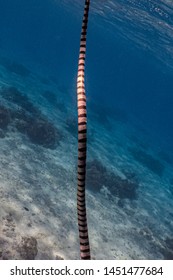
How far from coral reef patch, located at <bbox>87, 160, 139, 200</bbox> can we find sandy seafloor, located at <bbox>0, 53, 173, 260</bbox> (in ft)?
0.24

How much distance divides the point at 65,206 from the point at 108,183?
4.75 m

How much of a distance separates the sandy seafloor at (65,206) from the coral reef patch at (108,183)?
0.24 ft

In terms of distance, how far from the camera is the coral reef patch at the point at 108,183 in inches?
598

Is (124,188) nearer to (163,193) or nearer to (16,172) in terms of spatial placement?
(163,193)

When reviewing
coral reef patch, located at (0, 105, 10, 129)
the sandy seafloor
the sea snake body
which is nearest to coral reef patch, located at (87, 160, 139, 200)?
the sandy seafloor

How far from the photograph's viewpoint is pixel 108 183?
15875 mm

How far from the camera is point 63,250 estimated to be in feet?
28.9

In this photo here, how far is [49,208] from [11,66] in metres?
28.6

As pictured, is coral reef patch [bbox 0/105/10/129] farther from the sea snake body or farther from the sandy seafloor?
the sea snake body

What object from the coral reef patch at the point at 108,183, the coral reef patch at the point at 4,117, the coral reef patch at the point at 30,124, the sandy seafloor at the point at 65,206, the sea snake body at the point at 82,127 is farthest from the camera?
the coral reef patch at the point at 30,124

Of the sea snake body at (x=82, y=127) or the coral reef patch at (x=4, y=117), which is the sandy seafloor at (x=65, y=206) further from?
the sea snake body at (x=82, y=127)

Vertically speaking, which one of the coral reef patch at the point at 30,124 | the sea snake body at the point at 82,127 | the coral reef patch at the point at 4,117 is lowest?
the coral reef patch at the point at 30,124

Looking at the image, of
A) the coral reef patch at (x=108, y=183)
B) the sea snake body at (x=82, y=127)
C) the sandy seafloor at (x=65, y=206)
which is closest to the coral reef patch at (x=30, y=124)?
the sandy seafloor at (x=65, y=206)
